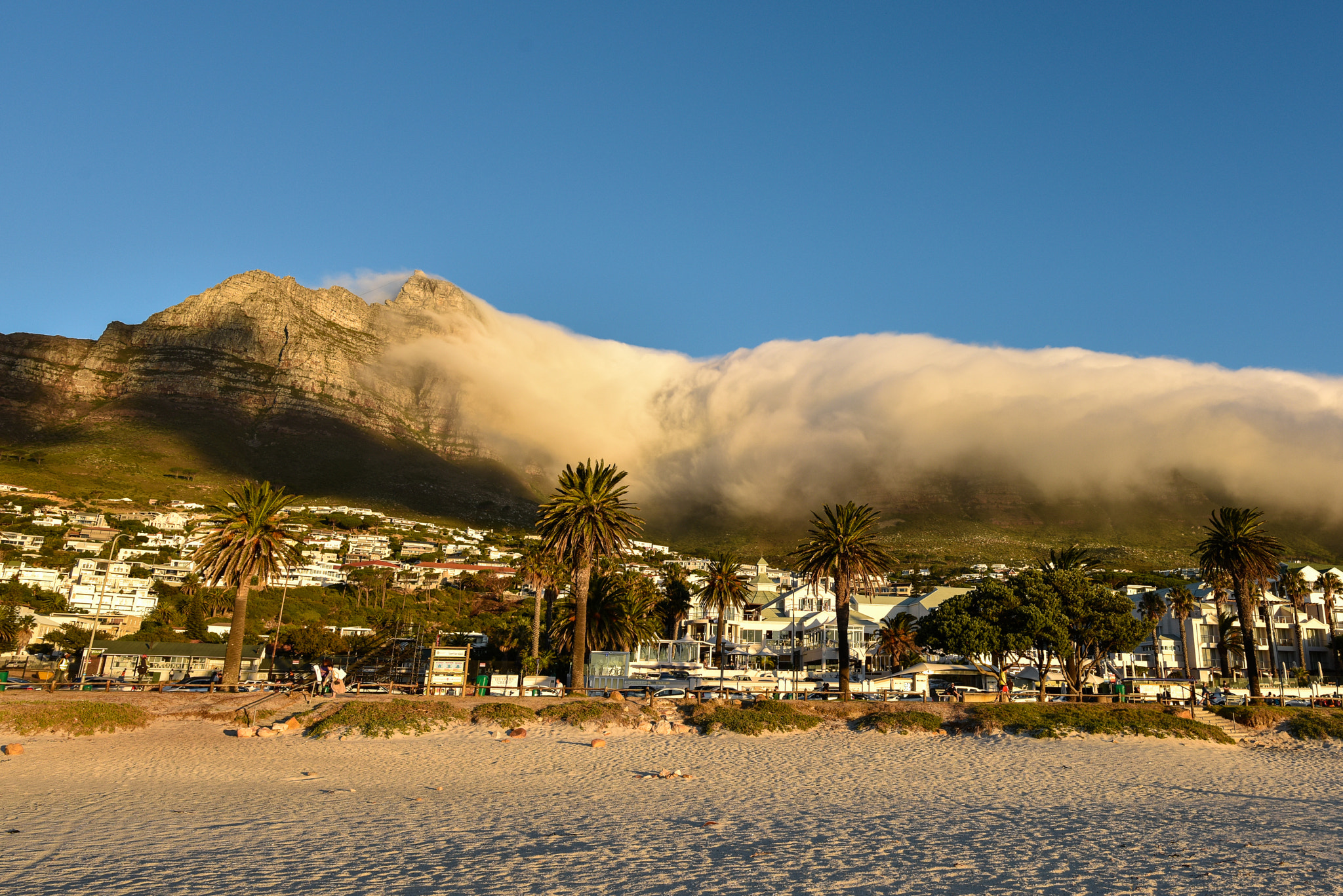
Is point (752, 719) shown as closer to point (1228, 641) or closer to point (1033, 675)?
point (1033, 675)

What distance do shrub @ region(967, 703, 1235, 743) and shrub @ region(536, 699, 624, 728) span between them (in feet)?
56.0

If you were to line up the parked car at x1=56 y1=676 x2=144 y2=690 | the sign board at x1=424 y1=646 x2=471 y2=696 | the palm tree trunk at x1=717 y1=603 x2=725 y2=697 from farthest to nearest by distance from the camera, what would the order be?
the palm tree trunk at x1=717 y1=603 x2=725 y2=697, the sign board at x1=424 y1=646 x2=471 y2=696, the parked car at x1=56 y1=676 x2=144 y2=690

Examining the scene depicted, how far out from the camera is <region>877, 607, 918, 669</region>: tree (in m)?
72.8

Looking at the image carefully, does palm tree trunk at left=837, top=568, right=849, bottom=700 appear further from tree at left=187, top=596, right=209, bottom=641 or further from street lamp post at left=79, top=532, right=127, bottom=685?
tree at left=187, top=596, right=209, bottom=641

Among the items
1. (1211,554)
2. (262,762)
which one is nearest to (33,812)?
(262,762)

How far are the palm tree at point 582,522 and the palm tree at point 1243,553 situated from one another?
38961 mm

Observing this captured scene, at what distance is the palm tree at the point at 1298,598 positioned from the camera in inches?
3627

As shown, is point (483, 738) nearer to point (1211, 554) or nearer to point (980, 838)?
point (980, 838)

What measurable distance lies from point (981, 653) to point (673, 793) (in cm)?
4229

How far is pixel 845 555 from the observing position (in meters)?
49.2

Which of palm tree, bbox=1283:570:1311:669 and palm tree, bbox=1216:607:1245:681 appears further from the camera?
palm tree, bbox=1283:570:1311:669

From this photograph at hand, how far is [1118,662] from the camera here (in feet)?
277

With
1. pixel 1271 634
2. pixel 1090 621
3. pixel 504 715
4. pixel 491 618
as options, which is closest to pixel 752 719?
pixel 504 715

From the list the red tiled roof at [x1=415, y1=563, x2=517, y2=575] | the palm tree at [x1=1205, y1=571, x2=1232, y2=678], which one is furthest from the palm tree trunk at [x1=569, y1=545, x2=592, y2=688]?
the red tiled roof at [x1=415, y1=563, x2=517, y2=575]
